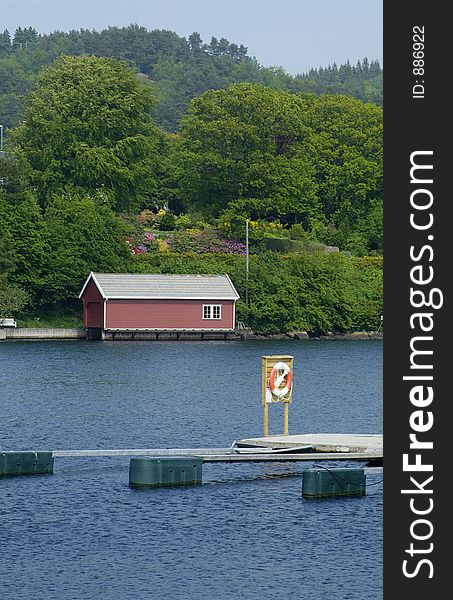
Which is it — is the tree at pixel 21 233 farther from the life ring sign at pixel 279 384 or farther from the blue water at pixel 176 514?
the life ring sign at pixel 279 384

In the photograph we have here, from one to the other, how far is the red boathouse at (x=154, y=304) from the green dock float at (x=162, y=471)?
145 ft

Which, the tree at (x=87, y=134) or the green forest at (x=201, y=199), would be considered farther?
the tree at (x=87, y=134)

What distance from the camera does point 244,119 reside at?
8962 cm

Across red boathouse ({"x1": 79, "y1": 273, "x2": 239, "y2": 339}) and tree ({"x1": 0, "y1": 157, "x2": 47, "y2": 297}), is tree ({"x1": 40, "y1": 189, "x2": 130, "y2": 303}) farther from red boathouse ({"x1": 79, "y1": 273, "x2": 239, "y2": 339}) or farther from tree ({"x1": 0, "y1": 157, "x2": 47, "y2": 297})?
red boathouse ({"x1": 79, "y1": 273, "x2": 239, "y2": 339})

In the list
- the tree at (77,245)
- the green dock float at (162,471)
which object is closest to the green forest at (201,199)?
the tree at (77,245)

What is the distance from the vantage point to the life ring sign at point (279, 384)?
110 feet

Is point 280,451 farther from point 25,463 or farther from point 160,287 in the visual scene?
point 160,287

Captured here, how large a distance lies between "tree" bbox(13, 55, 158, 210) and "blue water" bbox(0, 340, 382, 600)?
3636 centimetres

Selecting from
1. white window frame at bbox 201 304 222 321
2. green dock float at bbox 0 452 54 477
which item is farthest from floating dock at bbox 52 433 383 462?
white window frame at bbox 201 304 222 321

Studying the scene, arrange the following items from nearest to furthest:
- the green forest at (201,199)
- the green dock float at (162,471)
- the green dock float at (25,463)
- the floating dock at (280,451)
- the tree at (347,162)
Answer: the green dock float at (162,471) → the floating dock at (280,451) → the green dock float at (25,463) → the green forest at (201,199) → the tree at (347,162)

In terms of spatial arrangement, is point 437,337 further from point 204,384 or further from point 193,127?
point 193,127

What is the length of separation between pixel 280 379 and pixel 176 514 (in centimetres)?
747

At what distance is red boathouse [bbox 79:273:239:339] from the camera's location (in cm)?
7406

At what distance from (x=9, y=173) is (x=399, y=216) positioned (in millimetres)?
66197
